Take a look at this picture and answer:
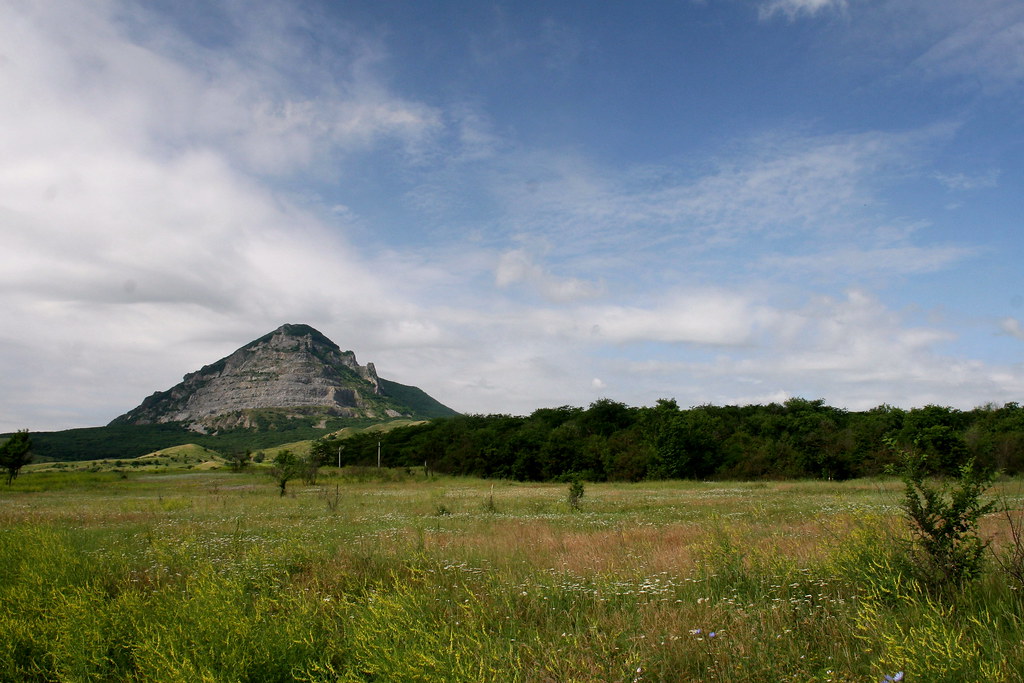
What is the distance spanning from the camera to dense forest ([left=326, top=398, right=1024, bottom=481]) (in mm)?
56844

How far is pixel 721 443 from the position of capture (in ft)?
235

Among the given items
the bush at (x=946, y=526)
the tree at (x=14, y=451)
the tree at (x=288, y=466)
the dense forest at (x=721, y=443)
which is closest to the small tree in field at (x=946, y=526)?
the bush at (x=946, y=526)

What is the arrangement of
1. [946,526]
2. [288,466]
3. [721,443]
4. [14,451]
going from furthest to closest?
[721,443] → [14,451] → [288,466] → [946,526]

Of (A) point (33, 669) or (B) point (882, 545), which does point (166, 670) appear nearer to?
(A) point (33, 669)

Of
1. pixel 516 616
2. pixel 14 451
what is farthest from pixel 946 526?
pixel 14 451

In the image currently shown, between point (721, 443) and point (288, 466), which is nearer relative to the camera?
point (288, 466)

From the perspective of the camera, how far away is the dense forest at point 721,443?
56.8m

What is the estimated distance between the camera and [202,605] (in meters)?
6.54

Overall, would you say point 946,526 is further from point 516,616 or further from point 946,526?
point 516,616

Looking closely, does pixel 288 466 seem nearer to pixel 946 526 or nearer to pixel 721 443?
pixel 946 526

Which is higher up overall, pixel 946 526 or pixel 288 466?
pixel 946 526

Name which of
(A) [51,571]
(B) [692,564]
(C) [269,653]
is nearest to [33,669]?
(C) [269,653]

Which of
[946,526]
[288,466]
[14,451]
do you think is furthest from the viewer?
[14,451]

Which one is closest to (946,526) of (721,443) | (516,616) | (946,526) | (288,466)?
(946,526)
